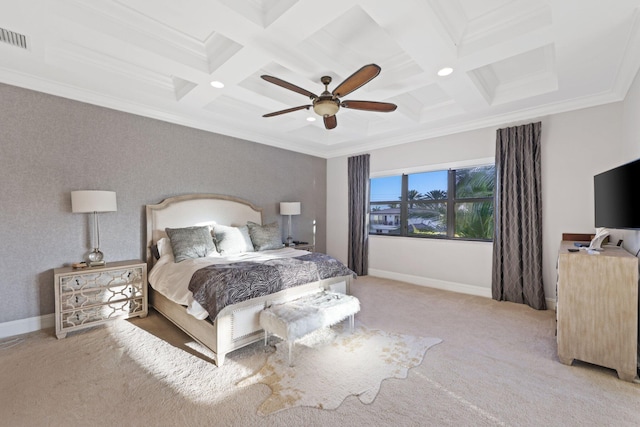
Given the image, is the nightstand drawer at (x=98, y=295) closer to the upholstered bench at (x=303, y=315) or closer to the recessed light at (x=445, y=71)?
the upholstered bench at (x=303, y=315)

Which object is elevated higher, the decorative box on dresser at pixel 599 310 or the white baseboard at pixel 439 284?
the decorative box on dresser at pixel 599 310

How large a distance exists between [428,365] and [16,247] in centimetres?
420

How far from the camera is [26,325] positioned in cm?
296

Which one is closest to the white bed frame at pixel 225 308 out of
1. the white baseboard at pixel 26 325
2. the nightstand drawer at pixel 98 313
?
the nightstand drawer at pixel 98 313

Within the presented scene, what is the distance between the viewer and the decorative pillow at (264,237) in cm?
427

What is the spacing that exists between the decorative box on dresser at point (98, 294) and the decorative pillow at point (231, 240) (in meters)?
0.94

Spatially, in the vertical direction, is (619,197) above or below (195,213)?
above

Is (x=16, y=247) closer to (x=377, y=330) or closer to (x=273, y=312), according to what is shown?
(x=273, y=312)

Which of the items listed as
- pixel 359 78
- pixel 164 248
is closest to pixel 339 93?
pixel 359 78

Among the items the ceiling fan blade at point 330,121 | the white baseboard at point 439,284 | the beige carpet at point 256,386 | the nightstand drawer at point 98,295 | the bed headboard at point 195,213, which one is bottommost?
the beige carpet at point 256,386

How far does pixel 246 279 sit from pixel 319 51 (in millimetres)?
2240

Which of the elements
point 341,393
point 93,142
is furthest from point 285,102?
point 341,393

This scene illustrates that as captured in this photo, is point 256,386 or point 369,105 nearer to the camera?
point 256,386

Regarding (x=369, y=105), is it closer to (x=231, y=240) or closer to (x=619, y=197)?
(x=619, y=197)
